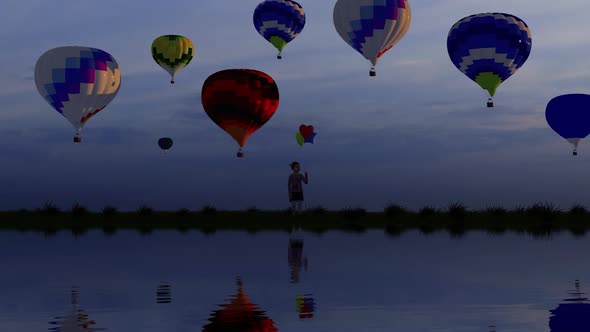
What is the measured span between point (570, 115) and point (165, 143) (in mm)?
25933

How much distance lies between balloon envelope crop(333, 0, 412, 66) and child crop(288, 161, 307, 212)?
11243 millimetres

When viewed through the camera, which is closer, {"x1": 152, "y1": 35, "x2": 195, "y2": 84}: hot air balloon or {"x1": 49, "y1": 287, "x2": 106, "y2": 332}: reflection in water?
{"x1": 49, "y1": 287, "x2": 106, "y2": 332}: reflection in water

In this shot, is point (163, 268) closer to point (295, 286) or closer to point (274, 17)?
point (295, 286)

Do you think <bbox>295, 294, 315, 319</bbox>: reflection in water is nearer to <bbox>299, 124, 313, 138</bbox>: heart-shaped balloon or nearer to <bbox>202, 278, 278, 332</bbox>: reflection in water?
<bbox>202, 278, 278, 332</bbox>: reflection in water

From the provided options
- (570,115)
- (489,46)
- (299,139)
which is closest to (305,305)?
(489,46)

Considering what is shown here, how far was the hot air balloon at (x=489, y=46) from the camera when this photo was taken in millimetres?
41094

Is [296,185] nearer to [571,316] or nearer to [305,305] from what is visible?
[305,305]

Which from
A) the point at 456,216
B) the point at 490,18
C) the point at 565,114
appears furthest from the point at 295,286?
the point at 565,114

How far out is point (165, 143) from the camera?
56.8 meters

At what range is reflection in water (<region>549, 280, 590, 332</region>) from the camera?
11.4 metres

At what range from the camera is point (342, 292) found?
15.0 m

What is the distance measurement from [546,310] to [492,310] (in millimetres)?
787

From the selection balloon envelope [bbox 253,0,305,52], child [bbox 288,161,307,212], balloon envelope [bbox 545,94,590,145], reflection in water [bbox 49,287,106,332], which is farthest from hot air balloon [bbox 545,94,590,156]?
reflection in water [bbox 49,287,106,332]

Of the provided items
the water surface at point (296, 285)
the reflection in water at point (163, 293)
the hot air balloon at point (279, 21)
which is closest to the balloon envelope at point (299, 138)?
the hot air balloon at point (279, 21)
